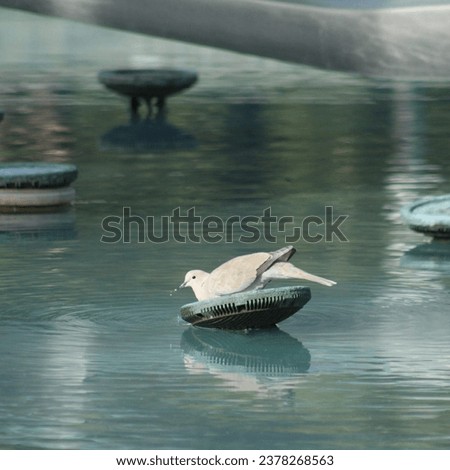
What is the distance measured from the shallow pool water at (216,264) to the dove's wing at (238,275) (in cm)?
31

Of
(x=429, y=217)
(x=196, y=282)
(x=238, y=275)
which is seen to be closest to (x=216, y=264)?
(x=429, y=217)

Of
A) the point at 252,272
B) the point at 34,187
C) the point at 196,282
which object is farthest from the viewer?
the point at 34,187

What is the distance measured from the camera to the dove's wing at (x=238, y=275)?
1292cm

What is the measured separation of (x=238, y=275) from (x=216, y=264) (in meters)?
2.45

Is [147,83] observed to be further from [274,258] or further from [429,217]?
[274,258]

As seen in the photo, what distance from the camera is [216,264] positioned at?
607 inches

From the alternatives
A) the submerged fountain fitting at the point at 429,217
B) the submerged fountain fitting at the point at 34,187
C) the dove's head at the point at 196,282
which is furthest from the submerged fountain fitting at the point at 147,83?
the dove's head at the point at 196,282

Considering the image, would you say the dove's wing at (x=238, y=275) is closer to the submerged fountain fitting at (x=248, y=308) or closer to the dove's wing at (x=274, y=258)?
the dove's wing at (x=274, y=258)

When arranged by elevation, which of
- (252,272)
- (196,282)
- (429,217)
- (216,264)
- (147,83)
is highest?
(252,272)

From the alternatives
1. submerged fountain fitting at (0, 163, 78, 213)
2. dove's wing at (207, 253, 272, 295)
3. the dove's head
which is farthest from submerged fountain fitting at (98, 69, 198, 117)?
dove's wing at (207, 253, 272, 295)

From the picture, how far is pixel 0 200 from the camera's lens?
1827cm

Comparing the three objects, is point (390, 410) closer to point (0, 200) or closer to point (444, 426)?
point (444, 426)

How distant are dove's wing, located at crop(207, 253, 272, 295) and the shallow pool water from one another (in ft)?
1.02

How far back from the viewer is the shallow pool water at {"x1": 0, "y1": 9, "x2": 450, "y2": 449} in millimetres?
11094
